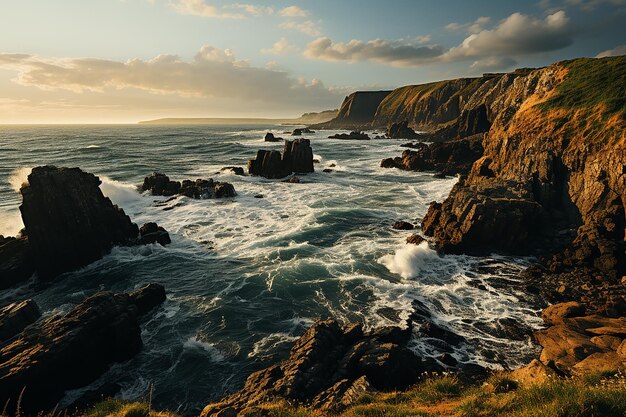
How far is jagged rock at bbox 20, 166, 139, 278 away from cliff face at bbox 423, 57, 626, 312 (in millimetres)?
31066

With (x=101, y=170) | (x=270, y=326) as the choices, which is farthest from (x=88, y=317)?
(x=101, y=170)

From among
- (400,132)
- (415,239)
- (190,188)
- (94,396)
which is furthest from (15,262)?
(400,132)

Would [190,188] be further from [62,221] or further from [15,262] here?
[15,262]

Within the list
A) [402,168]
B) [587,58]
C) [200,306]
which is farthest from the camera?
[402,168]

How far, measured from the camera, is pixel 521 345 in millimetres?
18156

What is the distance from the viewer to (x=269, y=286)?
25.1 m

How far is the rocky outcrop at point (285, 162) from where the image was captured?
63.5 meters

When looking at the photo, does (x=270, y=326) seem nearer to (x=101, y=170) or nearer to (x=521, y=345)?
(x=521, y=345)

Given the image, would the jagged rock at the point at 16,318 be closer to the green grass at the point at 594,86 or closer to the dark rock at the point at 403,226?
the dark rock at the point at 403,226

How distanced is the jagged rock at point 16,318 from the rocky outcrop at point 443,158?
203 feet

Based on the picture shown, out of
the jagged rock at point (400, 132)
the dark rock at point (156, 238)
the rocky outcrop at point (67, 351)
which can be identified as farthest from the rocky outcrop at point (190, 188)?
the jagged rock at point (400, 132)

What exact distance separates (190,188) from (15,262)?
23814mm

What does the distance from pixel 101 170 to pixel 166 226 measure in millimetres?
46590

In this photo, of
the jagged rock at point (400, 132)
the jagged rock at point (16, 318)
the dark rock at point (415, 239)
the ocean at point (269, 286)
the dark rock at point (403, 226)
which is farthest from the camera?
the jagged rock at point (400, 132)
